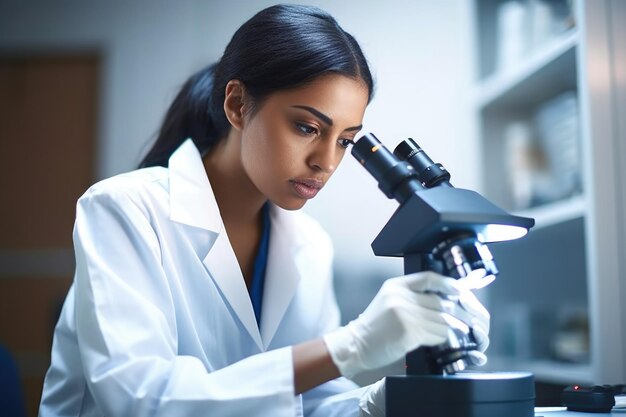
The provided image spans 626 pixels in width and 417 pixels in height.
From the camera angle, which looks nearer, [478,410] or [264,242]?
[478,410]

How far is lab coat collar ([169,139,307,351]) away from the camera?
1.25 meters

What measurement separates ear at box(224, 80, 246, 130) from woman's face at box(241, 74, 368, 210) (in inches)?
2.0

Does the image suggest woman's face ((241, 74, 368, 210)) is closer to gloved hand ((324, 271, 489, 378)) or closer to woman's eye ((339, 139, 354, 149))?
woman's eye ((339, 139, 354, 149))

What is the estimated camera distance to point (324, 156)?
3.83 feet

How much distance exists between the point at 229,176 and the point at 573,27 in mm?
1016

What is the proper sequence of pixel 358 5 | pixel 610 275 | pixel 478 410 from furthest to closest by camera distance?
pixel 358 5 < pixel 610 275 < pixel 478 410

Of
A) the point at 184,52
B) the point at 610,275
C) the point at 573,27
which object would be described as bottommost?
the point at 610,275

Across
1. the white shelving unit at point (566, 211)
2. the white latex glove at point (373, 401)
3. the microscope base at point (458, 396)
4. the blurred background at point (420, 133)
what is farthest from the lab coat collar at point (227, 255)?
the white shelving unit at point (566, 211)

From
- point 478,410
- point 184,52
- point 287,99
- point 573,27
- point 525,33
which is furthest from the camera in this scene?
point 184,52

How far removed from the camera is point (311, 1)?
3018 millimetres

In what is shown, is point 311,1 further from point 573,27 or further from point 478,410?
point 478,410

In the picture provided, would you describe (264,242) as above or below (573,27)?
below

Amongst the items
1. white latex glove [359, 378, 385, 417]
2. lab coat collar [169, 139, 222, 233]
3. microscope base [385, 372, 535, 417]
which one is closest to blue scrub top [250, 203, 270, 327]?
lab coat collar [169, 139, 222, 233]

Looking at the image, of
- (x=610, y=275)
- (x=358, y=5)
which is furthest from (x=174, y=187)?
(x=358, y=5)
